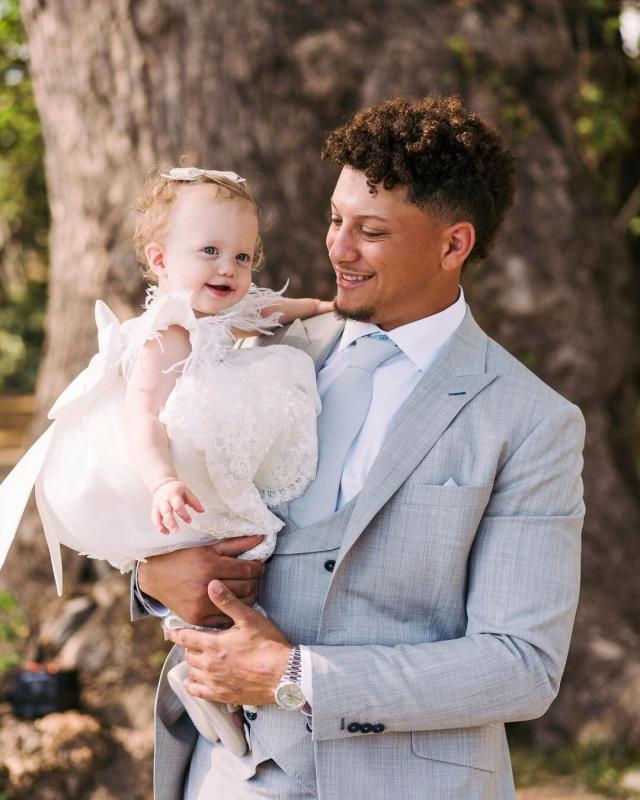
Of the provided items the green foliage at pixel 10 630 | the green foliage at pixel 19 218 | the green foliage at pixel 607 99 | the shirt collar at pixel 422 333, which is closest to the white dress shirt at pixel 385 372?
the shirt collar at pixel 422 333

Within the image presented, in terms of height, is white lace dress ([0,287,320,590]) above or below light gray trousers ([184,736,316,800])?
above

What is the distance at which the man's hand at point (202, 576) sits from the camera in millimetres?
2027

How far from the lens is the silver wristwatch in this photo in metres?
1.89

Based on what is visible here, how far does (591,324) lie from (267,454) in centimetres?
253

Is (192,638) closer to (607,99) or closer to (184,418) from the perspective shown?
(184,418)

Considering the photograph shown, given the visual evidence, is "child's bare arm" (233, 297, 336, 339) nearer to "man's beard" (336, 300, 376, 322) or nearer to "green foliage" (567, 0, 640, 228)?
"man's beard" (336, 300, 376, 322)

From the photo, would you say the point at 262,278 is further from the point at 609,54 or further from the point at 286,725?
the point at 609,54

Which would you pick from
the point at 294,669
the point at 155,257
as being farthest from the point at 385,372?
the point at 294,669

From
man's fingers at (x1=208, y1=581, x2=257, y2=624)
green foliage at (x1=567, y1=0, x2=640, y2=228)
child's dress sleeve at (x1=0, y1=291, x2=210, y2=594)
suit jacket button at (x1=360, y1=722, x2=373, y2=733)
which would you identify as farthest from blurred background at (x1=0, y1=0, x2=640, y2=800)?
suit jacket button at (x1=360, y1=722, x2=373, y2=733)

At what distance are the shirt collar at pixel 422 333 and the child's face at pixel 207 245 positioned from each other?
0.99ft

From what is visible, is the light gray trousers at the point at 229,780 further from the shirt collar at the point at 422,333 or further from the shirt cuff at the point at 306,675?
the shirt collar at the point at 422,333

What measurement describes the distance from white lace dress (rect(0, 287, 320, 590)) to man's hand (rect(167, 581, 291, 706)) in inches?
5.3

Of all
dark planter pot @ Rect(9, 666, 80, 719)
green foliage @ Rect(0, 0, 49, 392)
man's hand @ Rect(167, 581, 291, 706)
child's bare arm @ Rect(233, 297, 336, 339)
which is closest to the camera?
man's hand @ Rect(167, 581, 291, 706)

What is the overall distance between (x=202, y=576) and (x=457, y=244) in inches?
38.5
